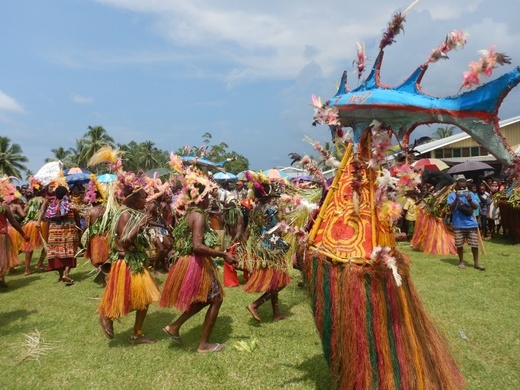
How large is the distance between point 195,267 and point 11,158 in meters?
57.4

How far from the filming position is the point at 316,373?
3967 millimetres

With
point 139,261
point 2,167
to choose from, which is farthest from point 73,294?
point 2,167

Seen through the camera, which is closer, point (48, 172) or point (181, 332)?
point (181, 332)

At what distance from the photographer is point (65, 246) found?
8.07 m

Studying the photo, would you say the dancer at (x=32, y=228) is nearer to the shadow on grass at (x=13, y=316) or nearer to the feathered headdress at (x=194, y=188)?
the shadow on grass at (x=13, y=316)

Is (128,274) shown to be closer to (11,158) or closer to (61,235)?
(61,235)

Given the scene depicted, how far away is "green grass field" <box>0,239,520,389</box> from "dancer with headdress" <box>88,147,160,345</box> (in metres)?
0.53

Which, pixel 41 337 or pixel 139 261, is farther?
pixel 41 337

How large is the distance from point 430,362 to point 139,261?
11.1 ft

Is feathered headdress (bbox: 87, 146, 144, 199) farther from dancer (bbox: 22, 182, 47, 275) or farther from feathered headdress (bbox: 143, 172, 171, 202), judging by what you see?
dancer (bbox: 22, 182, 47, 275)

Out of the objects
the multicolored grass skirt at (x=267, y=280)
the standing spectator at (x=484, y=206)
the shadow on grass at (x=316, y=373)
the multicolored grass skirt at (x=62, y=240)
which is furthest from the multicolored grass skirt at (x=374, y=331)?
the standing spectator at (x=484, y=206)

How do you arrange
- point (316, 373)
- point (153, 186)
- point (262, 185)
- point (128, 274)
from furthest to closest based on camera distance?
point (153, 186) → point (262, 185) → point (128, 274) → point (316, 373)

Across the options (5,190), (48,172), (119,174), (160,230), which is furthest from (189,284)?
(48,172)

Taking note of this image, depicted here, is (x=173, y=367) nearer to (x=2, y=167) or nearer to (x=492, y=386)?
(x=492, y=386)
